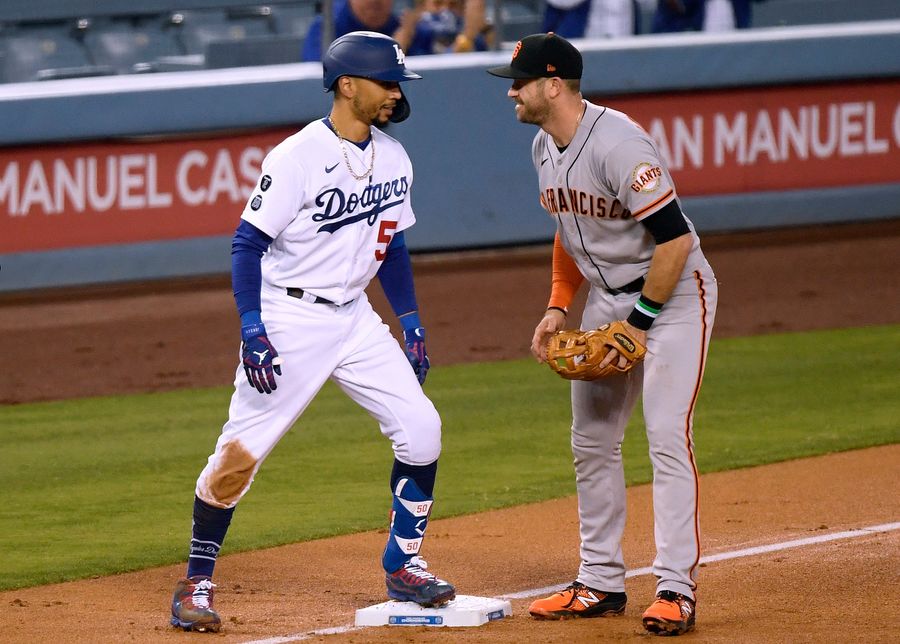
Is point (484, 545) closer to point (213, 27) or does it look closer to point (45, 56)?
point (45, 56)

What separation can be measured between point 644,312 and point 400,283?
950 mm

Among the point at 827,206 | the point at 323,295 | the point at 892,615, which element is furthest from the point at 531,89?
the point at 827,206

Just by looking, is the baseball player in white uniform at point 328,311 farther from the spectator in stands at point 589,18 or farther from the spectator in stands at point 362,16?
the spectator in stands at point 589,18

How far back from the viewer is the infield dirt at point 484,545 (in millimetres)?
4828

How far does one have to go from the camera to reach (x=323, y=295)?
4887 mm

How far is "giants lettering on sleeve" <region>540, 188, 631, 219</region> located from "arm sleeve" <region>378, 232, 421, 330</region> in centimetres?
65

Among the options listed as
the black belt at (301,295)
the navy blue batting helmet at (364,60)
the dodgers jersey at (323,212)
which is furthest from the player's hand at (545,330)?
the navy blue batting helmet at (364,60)

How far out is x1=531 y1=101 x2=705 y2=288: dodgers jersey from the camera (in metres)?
4.61

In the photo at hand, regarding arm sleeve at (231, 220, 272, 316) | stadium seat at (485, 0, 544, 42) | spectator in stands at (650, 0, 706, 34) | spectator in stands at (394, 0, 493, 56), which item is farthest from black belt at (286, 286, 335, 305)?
spectator in stands at (650, 0, 706, 34)

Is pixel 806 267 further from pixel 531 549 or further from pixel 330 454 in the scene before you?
pixel 531 549

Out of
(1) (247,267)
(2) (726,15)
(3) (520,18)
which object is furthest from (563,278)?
(2) (726,15)

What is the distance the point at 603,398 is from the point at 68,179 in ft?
23.3

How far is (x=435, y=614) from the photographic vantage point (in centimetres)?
487

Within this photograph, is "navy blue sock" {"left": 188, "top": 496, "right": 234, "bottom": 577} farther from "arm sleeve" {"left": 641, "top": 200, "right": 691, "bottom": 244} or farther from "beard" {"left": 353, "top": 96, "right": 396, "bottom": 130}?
"arm sleeve" {"left": 641, "top": 200, "right": 691, "bottom": 244}
